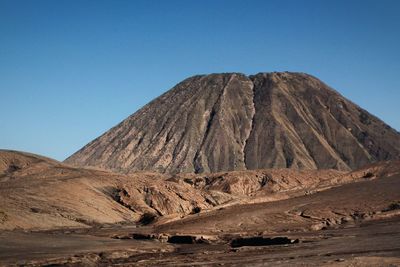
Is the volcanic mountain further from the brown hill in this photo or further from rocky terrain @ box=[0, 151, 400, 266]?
rocky terrain @ box=[0, 151, 400, 266]

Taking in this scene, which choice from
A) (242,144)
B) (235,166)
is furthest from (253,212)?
(242,144)

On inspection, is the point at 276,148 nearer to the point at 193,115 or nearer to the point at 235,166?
the point at 235,166

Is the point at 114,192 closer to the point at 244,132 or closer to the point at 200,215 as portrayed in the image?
the point at 200,215

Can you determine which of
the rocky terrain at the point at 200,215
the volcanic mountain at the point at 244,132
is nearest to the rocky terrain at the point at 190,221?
the rocky terrain at the point at 200,215

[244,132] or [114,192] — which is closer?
[114,192]

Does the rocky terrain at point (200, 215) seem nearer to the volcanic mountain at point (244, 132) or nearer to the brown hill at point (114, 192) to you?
the brown hill at point (114, 192)

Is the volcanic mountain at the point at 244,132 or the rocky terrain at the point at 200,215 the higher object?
the volcanic mountain at the point at 244,132

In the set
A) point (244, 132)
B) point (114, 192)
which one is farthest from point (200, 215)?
point (244, 132)

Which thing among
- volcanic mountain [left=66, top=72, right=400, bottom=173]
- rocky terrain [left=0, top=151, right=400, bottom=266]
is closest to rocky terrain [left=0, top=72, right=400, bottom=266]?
rocky terrain [left=0, top=151, right=400, bottom=266]
